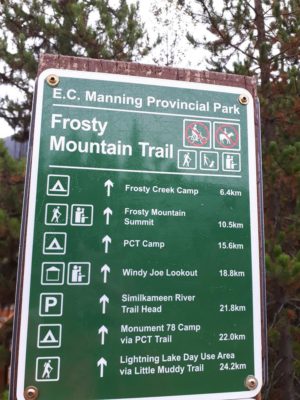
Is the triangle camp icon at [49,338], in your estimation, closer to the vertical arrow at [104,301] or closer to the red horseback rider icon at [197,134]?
the vertical arrow at [104,301]

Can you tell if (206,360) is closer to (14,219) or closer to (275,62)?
(14,219)

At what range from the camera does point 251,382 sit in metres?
1.63

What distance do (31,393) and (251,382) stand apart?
0.88 meters

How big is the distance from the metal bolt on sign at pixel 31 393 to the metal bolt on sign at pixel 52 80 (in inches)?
48.2

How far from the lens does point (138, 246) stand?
5.34 feet

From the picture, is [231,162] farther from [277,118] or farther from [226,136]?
[277,118]

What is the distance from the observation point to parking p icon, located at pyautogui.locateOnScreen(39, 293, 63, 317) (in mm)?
1506

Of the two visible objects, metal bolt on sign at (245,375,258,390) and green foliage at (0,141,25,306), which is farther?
green foliage at (0,141,25,306)

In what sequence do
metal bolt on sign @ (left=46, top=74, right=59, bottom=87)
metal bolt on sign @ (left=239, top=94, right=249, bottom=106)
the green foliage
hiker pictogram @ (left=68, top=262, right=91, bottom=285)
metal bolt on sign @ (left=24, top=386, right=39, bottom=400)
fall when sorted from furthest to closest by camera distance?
the green foliage, metal bolt on sign @ (left=239, top=94, right=249, bottom=106), metal bolt on sign @ (left=46, top=74, right=59, bottom=87), hiker pictogram @ (left=68, top=262, right=91, bottom=285), metal bolt on sign @ (left=24, top=386, right=39, bottom=400)

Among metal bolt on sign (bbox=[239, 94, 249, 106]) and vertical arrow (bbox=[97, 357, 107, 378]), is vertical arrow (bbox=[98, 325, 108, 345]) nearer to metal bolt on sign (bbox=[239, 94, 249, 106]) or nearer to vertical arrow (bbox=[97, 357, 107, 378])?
vertical arrow (bbox=[97, 357, 107, 378])

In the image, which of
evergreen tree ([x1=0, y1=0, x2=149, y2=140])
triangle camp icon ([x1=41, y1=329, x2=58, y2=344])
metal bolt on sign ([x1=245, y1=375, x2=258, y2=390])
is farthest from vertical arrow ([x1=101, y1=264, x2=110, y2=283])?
evergreen tree ([x1=0, y1=0, x2=149, y2=140])

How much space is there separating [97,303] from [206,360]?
0.50m

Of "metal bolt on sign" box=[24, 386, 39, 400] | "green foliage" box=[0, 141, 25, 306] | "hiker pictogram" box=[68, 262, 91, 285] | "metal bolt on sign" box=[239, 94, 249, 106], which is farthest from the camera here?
"green foliage" box=[0, 141, 25, 306]

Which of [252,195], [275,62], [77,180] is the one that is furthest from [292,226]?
[77,180]
